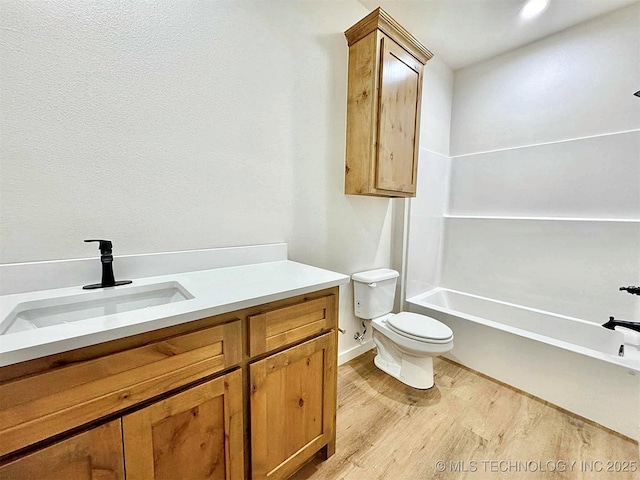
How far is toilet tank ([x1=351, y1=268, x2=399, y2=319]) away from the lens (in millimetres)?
1913

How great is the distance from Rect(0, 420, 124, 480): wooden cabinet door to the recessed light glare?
9.72 ft

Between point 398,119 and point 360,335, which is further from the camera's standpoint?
point 360,335

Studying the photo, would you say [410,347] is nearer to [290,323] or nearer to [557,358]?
[557,358]

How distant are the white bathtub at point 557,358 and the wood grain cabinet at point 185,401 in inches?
52.9

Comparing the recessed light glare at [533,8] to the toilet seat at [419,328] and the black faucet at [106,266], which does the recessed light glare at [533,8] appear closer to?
the toilet seat at [419,328]

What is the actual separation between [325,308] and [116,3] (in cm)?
143

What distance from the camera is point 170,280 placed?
1094mm

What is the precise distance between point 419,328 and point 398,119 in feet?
4.56

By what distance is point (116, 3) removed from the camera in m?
1.00

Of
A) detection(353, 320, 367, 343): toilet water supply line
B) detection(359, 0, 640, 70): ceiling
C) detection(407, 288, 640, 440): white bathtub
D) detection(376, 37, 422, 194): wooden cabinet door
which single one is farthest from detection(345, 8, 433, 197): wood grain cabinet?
detection(407, 288, 640, 440): white bathtub

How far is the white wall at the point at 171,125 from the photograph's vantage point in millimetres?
899

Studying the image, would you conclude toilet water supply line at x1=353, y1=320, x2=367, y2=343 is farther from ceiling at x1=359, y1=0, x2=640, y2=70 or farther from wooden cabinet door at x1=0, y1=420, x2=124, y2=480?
ceiling at x1=359, y1=0, x2=640, y2=70

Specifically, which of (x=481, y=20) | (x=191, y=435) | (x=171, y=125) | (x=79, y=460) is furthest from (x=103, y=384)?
(x=481, y=20)

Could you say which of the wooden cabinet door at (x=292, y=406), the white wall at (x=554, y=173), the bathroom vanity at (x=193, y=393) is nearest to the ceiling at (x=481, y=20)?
the white wall at (x=554, y=173)
